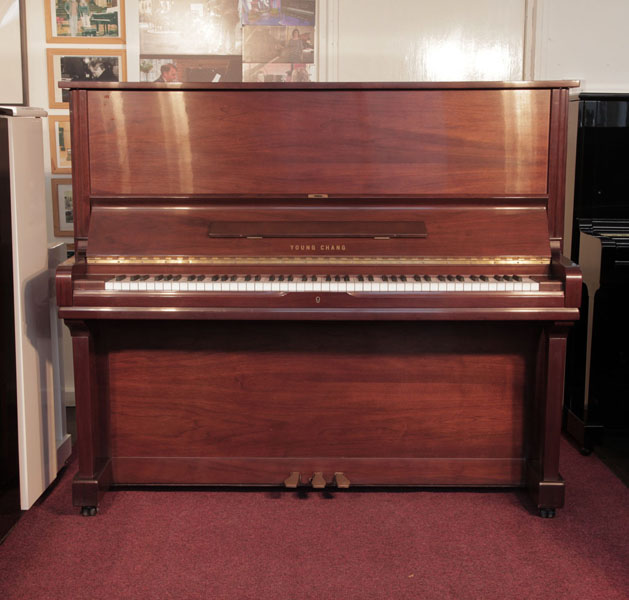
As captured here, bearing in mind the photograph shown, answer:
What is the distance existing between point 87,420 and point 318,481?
831 millimetres

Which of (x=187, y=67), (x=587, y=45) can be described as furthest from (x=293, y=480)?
(x=587, y=45)

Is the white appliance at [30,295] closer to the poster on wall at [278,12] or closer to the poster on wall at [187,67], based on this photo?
the poster on wall at [187,67]

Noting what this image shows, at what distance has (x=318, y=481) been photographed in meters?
2.94

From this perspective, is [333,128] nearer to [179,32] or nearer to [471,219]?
[471,219]

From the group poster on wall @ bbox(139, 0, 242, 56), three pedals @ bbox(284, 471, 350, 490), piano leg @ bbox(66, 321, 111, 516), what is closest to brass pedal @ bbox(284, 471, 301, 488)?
three pedals @ bbox(284, 471, 350, 490)

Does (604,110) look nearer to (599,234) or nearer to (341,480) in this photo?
(599,234)

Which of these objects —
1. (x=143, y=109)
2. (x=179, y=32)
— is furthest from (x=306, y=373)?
(x=179, y=32)

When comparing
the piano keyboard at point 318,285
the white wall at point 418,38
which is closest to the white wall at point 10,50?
the white wall at point 418,38

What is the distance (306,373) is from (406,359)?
0.36 metres

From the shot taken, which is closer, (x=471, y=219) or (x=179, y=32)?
(x=471, y=219)

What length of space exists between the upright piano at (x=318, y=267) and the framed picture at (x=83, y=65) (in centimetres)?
97

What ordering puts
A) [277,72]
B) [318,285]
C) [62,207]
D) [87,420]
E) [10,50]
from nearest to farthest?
[318,285], [87,420], [10,50], [277,72], [62,207]

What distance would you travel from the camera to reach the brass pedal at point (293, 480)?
292 cm

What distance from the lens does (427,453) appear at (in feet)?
9.91
